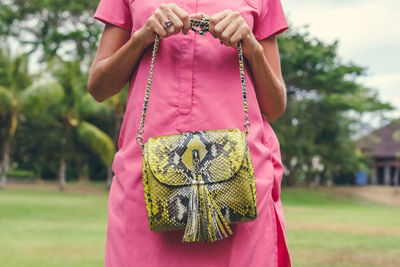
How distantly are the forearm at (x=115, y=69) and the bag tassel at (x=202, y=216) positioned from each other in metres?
0.44

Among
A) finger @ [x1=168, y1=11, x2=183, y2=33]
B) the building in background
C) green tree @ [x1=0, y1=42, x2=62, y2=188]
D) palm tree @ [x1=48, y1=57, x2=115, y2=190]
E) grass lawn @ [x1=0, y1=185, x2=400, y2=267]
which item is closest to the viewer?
finger @ [x1=168, y1=11, x2=183, y2=33]

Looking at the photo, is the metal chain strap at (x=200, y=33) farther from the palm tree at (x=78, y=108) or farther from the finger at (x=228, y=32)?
the palm tree at (x=78, y=108)

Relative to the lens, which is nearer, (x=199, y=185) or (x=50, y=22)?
(x=199, y=185)

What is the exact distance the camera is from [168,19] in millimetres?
1307

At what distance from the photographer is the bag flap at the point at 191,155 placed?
1213 mm

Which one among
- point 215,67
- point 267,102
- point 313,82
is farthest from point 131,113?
point 313,82

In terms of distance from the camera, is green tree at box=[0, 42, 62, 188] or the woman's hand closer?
the woman's hand

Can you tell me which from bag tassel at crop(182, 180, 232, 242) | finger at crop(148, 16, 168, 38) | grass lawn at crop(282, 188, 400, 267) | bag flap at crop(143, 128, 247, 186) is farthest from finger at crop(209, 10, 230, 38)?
grass lawn at crop(282, 188, 400, 267)

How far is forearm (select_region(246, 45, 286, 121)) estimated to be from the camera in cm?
145

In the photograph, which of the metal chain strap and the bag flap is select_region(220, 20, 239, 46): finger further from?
the bag flap

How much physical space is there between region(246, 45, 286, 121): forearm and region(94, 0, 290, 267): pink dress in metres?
0.06

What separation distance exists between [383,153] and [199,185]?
42171mm

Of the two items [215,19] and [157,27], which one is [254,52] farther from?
[157,27]

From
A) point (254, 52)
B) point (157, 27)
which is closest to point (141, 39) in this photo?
point (157, 27)
